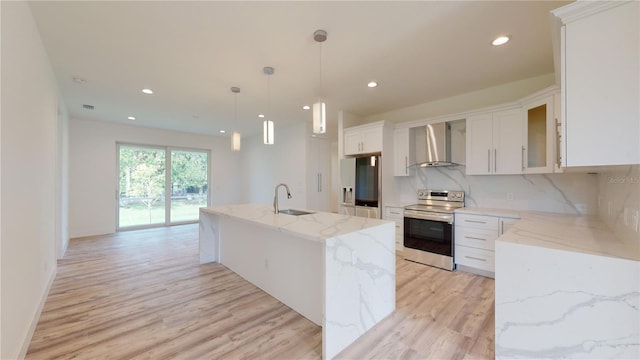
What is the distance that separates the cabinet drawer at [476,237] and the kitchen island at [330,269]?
156cm

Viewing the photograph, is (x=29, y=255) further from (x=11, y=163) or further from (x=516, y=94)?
(x=516, y=94)

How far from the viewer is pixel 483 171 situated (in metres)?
3.41

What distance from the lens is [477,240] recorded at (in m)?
3.20

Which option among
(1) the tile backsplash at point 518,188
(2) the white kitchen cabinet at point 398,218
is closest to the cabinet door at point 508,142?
(1) the tile backsplash at point 518,188

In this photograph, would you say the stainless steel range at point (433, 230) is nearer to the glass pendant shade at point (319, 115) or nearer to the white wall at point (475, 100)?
the white wall at point (475, 100)

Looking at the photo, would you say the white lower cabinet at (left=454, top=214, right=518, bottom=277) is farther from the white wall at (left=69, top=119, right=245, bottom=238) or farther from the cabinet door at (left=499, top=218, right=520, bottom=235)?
the white wall at (left=69, top=119, right=245, bottom=238)

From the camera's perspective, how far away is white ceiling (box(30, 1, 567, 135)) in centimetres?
196

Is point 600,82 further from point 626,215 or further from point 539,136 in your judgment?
point 539,136

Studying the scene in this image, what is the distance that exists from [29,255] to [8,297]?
0.70 meters

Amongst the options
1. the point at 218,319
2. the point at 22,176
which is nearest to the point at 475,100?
the point at 218,319

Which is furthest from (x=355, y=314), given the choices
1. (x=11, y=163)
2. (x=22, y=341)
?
(x=11, y=163)

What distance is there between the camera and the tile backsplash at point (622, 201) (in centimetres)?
152

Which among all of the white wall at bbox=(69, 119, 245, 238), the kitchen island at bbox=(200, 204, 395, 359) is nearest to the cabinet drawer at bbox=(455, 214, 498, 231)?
the kitchen island at bbox=(200, 204, 395, 359)

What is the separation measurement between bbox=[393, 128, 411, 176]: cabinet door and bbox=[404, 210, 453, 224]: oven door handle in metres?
0.77
